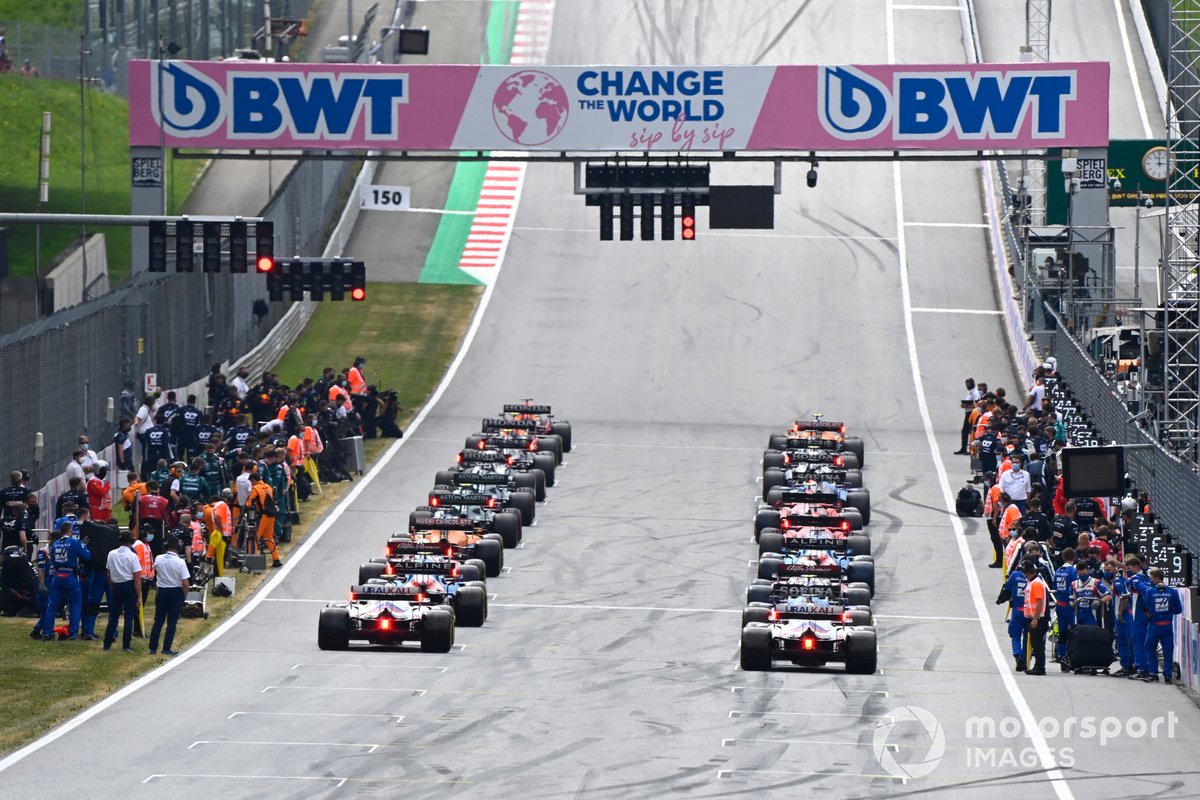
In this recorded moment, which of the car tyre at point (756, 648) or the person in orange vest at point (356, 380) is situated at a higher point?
the person in orange vest at point (356, 380)

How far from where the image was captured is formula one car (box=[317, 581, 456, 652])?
2567 centimetres

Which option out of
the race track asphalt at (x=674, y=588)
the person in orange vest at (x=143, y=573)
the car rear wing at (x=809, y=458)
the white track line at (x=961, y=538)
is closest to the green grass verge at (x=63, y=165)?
the race track asphalt at (x=674, y=588)

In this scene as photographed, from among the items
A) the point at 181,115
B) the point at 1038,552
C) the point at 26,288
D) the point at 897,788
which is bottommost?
the point at 897,788

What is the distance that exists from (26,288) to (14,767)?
1303 inches

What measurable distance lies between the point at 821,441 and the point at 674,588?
8.59 meters

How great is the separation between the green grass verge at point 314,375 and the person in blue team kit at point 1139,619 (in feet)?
39.2

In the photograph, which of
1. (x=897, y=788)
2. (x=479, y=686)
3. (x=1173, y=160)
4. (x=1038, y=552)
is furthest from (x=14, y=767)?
(x=1173, y=160)

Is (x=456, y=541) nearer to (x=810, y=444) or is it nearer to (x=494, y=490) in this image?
(x=494, y=490)

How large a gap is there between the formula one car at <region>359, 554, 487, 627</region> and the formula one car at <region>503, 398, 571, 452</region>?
11.5m

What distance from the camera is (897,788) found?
19703mm

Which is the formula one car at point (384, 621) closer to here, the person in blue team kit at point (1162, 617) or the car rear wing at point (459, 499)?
the car rear wing at point (459, 499)

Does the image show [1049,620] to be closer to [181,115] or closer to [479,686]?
[479,686]

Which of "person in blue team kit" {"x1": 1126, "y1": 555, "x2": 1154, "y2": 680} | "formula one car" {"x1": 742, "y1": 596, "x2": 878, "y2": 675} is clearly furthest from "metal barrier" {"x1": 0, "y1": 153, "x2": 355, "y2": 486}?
"person in blue team kit" {"x1": 1126, "y1": 555, "x2": 1154, "y2": 680}

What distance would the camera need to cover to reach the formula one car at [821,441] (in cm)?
3873
